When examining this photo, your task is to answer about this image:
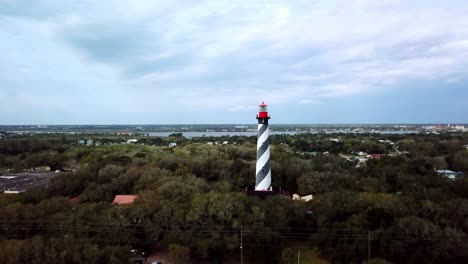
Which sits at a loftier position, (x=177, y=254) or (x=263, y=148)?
(x=263, y=148)

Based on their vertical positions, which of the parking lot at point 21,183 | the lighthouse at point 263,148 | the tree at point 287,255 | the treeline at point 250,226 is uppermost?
the lighthouse at point 263,148

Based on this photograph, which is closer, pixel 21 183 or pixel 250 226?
pixel 250 226

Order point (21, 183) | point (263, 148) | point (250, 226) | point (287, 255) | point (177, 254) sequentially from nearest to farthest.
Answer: point (177, 254), point (287, 255), point (250, 226), point (263, 148), point (21, 183)

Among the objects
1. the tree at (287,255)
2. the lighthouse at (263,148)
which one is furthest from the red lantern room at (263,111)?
the tree at (287,255)

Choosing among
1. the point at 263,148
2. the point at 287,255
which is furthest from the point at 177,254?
the point at 263,148

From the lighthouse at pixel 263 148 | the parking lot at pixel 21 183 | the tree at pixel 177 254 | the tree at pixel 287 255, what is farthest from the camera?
the parking lot at pixel 21 183

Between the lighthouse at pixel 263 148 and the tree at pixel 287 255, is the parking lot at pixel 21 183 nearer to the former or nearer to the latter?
the lighthouse at pixel 263 148

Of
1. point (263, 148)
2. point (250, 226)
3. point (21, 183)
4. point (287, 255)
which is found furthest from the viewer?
point (21, 183)

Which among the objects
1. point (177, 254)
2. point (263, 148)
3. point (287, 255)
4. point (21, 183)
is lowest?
point (287, 255)

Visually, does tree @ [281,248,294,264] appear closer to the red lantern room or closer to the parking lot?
the red lantern room

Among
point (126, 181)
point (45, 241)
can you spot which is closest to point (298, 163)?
point (126, 181)

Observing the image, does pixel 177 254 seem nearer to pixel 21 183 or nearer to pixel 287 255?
pixel 287 255

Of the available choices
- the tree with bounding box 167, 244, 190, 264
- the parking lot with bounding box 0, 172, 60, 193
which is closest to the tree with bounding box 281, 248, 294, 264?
the tree with bounding box 167, 244, 190, 264
